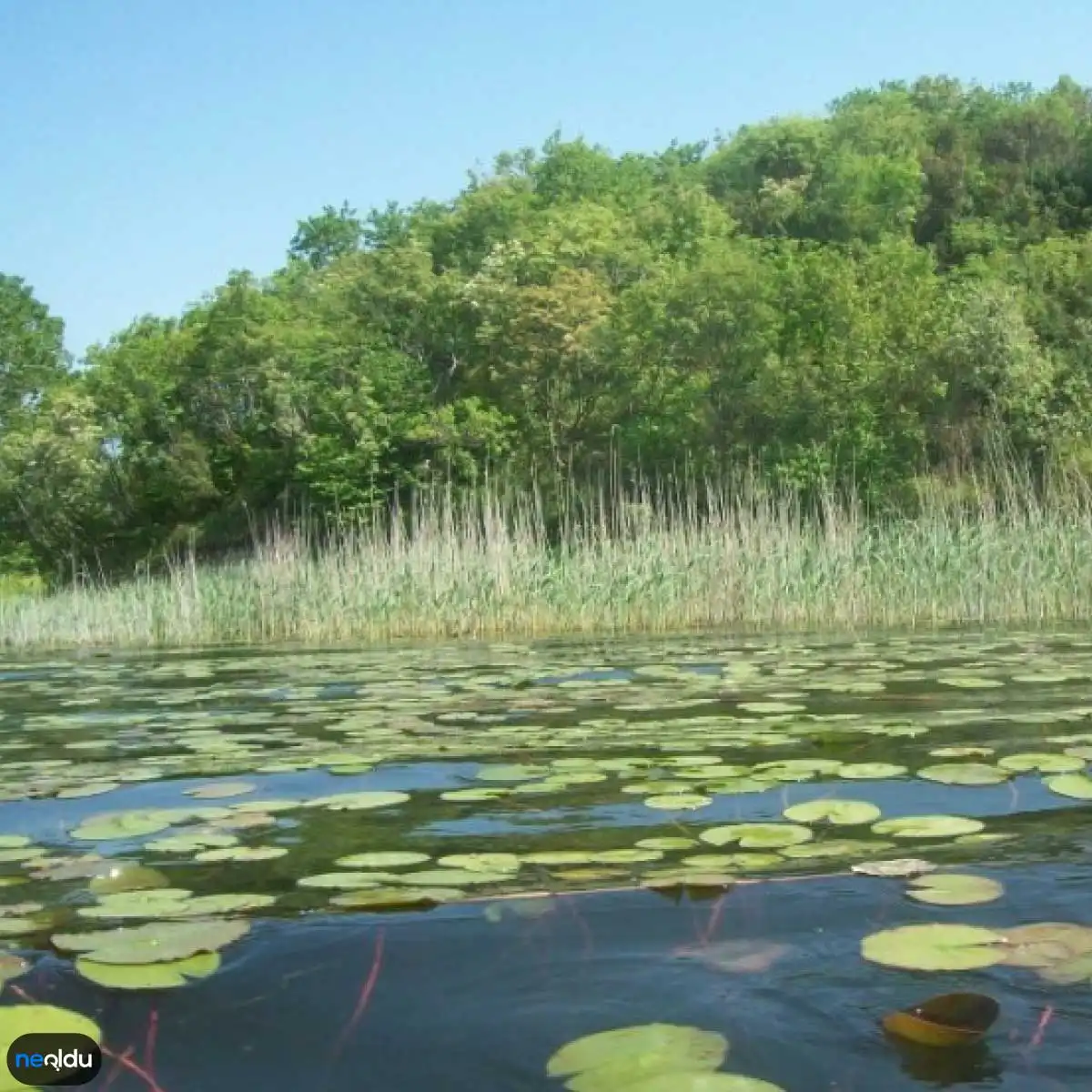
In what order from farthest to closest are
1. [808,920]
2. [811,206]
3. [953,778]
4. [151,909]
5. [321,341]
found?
[811,206]
[321,341]
[953,778]
[151,909]
[808,920]

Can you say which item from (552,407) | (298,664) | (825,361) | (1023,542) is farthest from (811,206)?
(298,664)

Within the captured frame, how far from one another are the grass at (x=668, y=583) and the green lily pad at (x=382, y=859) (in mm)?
6033

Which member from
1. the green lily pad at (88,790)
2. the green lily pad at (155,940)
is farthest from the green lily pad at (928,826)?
the green lily pad at (88,790)

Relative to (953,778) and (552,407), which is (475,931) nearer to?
(953,778)

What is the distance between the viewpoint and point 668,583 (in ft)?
28.9

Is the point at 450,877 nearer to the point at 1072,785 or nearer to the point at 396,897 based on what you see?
the point at 396,897

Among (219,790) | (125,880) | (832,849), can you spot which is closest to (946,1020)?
(832,849)

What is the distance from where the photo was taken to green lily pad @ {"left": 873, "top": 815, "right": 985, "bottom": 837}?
2.18 metres

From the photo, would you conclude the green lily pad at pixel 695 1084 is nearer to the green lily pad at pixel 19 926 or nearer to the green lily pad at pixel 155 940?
the green lily pad at pixel 155 940

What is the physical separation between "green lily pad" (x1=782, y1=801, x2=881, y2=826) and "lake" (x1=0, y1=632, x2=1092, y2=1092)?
0.01 metres

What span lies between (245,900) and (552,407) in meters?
20.4

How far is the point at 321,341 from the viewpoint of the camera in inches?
960

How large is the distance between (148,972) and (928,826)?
1.25 metres

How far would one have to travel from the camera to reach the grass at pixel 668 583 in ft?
26.9
